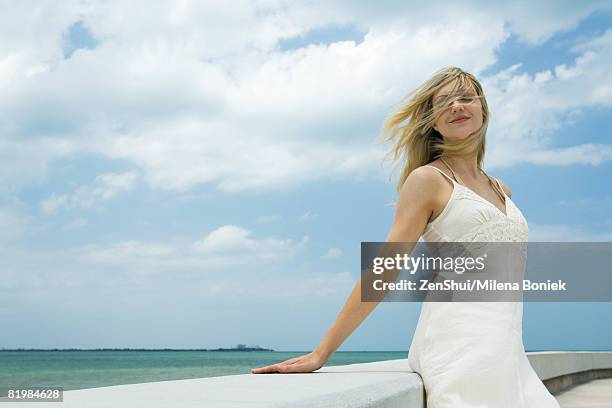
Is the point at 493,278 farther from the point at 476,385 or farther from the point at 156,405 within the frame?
the point at 156,405

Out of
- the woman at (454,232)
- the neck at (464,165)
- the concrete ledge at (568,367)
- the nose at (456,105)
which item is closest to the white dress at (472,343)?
the woman at (454,232)

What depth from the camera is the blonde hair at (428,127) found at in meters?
2.51

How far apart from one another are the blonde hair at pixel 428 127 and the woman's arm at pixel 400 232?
0.54ft

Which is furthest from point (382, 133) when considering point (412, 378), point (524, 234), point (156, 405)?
point (156, 405)

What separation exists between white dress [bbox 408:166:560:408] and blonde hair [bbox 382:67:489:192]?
10.1 inches

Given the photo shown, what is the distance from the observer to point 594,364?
8.12m

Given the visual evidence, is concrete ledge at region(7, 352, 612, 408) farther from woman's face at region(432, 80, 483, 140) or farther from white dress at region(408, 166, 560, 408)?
woman's face at region(432, 80, 483, 140)

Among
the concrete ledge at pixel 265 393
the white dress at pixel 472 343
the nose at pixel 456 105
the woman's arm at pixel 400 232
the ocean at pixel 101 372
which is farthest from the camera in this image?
the ocean at pixel 101 372

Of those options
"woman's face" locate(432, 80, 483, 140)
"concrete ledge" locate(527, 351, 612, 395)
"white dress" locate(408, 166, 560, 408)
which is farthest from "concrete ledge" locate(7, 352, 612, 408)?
"concrete ledge" locate(527, 351, 612, 395)

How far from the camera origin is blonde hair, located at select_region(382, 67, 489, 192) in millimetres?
2508

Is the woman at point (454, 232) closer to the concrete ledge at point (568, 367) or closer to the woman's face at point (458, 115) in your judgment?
the woman's face at point (458, 115)

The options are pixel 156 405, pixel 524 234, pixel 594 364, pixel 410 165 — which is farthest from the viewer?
pixel 594 364

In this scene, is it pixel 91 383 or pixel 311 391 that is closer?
pixel 311 391

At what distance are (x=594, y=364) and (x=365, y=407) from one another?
7407 millimetres
